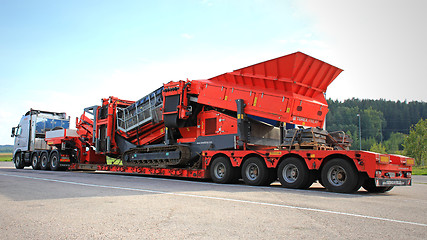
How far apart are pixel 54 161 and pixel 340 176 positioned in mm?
16544

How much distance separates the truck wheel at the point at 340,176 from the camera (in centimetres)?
913

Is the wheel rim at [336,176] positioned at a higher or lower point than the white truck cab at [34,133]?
lower

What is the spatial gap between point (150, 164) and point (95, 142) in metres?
4.33

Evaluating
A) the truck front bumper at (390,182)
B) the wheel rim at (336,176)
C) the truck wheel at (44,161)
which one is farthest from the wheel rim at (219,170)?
the truck wheel at (44,161)

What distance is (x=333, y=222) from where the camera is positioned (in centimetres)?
537

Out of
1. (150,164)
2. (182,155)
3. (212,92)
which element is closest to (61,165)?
(150,164)

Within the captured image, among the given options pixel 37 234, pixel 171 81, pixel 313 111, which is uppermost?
pixel 171 81

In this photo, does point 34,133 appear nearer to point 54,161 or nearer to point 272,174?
point 54,161

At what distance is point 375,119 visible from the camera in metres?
101

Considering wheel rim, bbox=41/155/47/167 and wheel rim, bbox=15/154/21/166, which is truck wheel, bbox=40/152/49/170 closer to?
wheel rim, bbox=41/155/47/167

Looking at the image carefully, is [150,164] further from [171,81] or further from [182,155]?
[171,81]

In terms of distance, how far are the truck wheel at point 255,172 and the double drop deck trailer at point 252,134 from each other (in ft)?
0.10

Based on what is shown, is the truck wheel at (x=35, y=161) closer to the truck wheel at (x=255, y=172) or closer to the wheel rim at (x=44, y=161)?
the wheel rim at (x=44, y=161)

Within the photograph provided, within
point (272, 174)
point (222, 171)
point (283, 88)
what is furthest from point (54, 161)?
point (283, 88)
